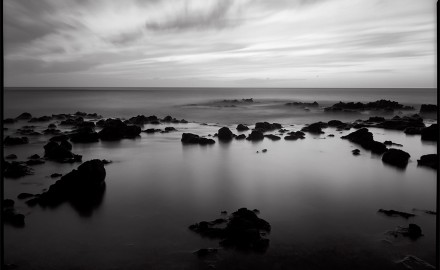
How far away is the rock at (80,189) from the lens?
920 cm

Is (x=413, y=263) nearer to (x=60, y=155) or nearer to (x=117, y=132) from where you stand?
(x=60, y=155)

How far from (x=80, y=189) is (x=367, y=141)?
1450 cm

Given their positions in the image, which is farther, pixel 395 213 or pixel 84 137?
pixel 84 137

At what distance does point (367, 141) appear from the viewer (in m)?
18.0

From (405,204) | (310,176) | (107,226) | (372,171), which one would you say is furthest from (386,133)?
(107,226)

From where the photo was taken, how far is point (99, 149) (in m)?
17.7

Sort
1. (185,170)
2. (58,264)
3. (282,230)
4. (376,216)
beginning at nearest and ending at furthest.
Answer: (58,264) < (282,230) < (376,216) < (185,170)

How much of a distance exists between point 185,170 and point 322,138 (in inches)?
431

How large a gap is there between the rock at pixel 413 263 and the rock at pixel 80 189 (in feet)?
23.9

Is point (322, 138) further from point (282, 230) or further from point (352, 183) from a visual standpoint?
point (282, 230)

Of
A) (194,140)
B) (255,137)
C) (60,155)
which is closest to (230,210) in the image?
(60,155)

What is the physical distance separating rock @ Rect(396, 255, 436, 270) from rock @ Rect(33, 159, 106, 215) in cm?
728

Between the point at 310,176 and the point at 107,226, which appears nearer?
the point at 107,226

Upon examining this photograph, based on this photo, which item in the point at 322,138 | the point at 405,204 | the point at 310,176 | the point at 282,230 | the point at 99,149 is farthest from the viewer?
the point at 322,138
